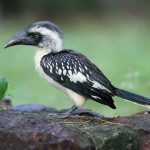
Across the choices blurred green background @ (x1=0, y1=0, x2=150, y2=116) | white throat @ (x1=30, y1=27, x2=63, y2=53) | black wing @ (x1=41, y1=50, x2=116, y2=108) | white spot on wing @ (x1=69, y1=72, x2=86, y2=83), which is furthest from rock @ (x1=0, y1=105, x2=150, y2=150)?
blurred green background @ (x1=0, y1=0, x2=150, y2=116)

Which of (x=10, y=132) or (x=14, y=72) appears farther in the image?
(x=14, y=72)

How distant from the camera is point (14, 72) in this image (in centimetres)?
1427

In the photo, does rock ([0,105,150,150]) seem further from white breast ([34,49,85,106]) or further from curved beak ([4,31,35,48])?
curved beak ([4,31,35,48])

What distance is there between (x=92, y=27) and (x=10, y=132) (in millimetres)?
14636

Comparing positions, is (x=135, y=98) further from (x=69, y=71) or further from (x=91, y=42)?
(x=91, y=42)

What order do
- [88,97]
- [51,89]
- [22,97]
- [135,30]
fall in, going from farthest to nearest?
[135,30] → [51,89] → [22,97] → [88,97]

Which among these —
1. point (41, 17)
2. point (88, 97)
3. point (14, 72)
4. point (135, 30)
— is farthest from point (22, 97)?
point (41, 17)

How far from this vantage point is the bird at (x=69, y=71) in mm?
6770

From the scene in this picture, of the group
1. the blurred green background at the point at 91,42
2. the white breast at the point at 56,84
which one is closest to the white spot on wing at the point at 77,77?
the white breast at the point at 56,84

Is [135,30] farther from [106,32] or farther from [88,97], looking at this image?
[88,97]

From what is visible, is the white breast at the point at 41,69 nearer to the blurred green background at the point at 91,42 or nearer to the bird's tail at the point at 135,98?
the blurred green background at the point at 91,42

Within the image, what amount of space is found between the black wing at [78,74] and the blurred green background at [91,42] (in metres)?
0.59

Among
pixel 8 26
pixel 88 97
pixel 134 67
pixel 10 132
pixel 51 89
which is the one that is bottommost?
pixel 10 132

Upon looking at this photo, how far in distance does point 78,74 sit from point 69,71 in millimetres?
105
